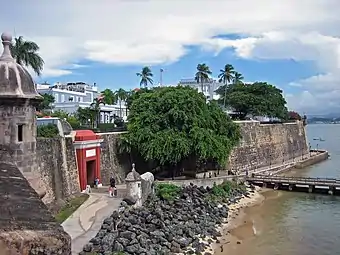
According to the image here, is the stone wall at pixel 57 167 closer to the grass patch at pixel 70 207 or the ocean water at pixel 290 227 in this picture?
the grass patch at pixel 70 207

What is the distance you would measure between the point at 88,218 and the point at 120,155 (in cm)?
1199

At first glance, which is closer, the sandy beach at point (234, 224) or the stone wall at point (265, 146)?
the sandy beach at point (234, 224)

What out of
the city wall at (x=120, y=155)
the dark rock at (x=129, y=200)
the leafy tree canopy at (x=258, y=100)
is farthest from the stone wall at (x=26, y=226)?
the leafy tree canopy at (x=258, y=100)

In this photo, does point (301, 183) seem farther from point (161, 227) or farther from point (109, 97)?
point (109, 97)

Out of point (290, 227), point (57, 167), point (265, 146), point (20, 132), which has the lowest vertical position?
point (290, 227)

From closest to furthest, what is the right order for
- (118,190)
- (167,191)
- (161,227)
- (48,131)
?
(161,227)
(48,131)
(118,190)
(167,191)

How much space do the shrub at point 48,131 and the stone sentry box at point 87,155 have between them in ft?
5.85

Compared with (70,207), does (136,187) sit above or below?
above

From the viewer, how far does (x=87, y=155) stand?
2847 cm

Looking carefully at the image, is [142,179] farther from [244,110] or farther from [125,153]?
[244,110]

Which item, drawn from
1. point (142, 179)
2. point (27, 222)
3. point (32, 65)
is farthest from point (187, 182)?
point (27, 222)

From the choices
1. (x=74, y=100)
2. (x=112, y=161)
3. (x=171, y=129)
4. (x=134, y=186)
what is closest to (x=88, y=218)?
(x=134, y=186)

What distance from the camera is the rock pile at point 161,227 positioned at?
741 inches

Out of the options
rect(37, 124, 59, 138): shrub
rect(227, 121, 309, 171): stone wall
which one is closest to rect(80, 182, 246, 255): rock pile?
rect(37, 124, 59, 138): shrub
